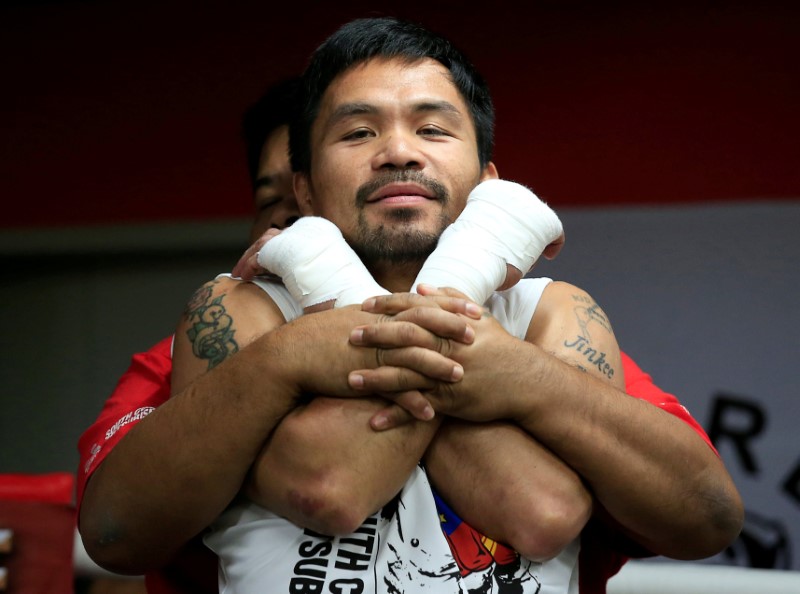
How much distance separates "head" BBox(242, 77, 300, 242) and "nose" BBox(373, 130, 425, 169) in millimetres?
524

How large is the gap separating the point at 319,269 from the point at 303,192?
1.34ft

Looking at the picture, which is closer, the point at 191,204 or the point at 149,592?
the point at 149,592

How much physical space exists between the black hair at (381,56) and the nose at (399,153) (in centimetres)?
18

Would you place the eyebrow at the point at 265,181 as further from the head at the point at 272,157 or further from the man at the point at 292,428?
the man at the point at 292,428

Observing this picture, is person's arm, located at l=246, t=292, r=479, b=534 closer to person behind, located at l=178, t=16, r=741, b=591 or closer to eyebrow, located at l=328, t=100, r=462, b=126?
person behind, located at l=178, t=16, r=741, b=591

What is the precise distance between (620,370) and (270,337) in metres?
0.53

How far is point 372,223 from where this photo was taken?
1.53 m

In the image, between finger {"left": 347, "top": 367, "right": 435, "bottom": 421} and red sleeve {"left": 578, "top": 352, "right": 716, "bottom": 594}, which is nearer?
finger {"left": 347, "top": 367, "right": 435, "bottom": 421}

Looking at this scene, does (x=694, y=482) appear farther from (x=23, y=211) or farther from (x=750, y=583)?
(x=23, y=211)

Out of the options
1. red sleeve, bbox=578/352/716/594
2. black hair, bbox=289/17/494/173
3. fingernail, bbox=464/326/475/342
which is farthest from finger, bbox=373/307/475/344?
black hair, bbox=289/17/494/173

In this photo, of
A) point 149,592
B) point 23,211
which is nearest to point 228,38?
point 23,211

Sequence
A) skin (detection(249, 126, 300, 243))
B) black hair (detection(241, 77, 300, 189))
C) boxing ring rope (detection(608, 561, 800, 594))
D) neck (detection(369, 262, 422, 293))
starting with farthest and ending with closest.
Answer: black hair (detection(241, 77, 300, 189)), skin (detection(249, 126, 300, 243)), boxing ring rope (detection(608, 561, 800, 594)), neck (detection(369, 262, 422, 293))

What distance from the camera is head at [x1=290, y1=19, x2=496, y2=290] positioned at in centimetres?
153

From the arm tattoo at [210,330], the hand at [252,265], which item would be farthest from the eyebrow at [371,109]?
the arm tattoo at [210,330]
